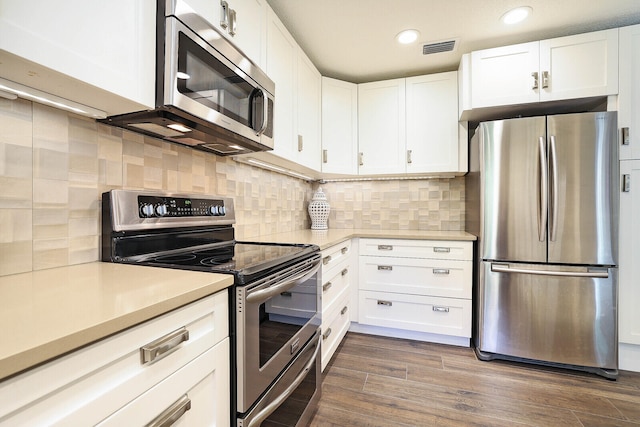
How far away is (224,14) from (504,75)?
1.99m

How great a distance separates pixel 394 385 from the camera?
5.70 feet

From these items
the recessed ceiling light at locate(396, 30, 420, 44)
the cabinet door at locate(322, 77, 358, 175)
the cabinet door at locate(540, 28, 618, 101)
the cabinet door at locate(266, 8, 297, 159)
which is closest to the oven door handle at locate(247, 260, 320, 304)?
the cabinet door at locate(266, 8, 297, 159)

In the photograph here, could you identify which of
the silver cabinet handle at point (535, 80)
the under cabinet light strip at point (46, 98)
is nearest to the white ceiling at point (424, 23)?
the silver cabinet handle at point (535, 80)

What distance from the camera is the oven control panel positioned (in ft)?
3.77

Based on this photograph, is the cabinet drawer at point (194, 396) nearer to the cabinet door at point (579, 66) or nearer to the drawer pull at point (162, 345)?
the drawer pull at point (162, 345)

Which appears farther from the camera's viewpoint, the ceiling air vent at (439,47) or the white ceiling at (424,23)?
the ceiling air vent at (439,47)

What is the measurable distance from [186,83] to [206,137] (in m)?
0.33

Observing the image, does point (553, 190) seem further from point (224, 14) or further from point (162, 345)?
point (162, 345)

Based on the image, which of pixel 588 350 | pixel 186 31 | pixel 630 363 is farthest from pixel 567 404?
pixel 186 31

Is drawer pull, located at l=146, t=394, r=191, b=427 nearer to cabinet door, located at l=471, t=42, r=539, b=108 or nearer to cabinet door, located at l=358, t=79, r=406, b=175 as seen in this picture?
cabinet door, located at l=358, t=79, r=406, b=175

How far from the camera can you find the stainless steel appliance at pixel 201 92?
0.96 meters

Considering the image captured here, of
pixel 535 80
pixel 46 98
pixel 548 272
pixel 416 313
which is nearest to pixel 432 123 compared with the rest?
pixel 535 80

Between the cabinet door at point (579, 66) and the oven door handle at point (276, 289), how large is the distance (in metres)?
2.12

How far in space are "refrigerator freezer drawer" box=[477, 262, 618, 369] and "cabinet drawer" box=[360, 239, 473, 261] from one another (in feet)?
0.72
